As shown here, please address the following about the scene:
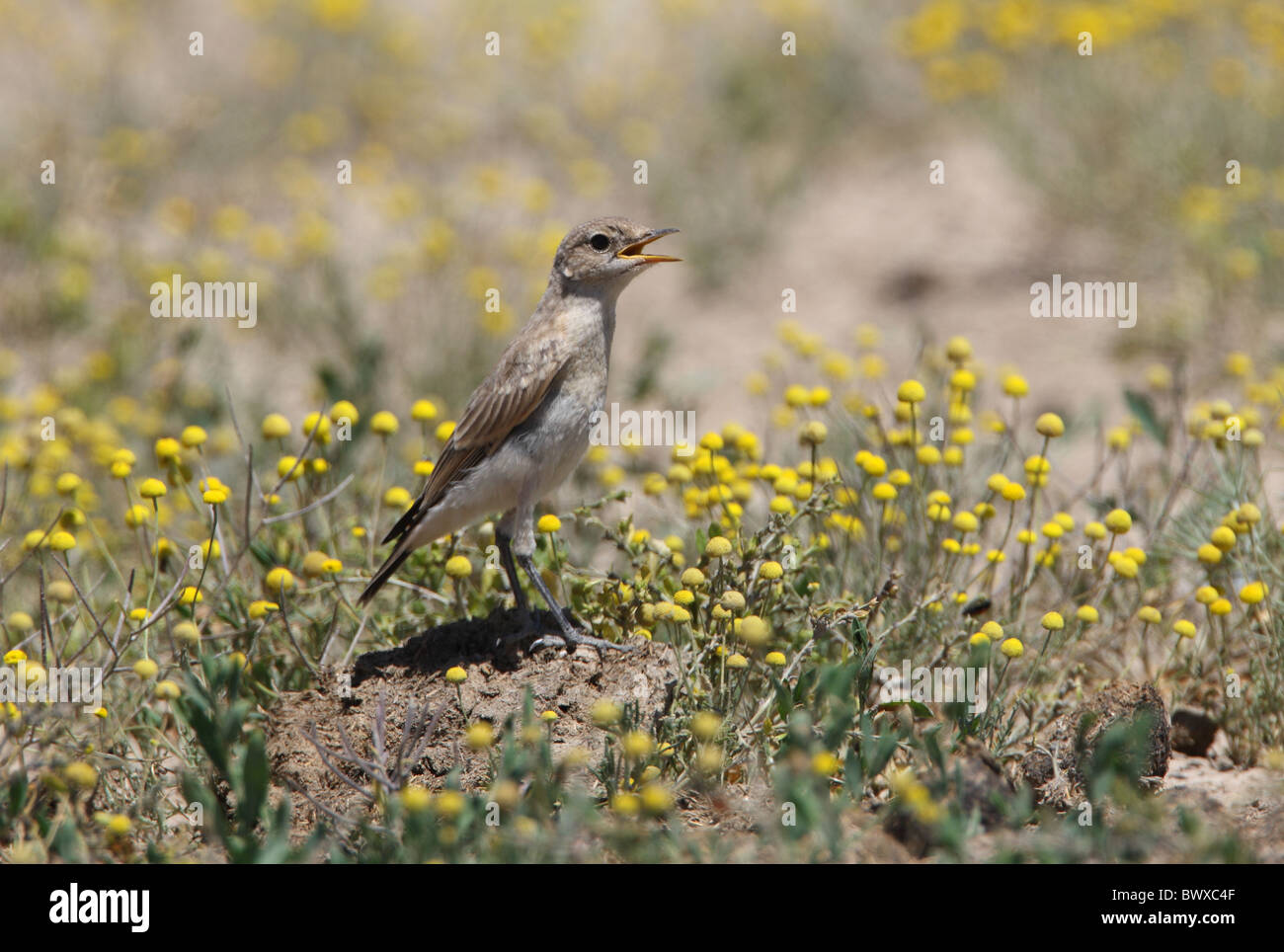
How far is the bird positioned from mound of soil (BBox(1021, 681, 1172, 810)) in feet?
5.32

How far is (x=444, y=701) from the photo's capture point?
4.35 m

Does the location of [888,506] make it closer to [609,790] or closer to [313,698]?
[609,790]

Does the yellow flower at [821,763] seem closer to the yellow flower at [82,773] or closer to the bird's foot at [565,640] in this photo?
the bird's foot at [565,640]

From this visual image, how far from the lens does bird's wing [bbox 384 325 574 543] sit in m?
4.85

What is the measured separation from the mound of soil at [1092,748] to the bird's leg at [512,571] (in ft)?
6.21

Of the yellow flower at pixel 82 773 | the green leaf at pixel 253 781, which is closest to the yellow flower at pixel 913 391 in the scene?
the green leaf at pixel 253 781

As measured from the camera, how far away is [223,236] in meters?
9.54

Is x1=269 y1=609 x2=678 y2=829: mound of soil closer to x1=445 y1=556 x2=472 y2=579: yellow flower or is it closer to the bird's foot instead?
the bird's foot

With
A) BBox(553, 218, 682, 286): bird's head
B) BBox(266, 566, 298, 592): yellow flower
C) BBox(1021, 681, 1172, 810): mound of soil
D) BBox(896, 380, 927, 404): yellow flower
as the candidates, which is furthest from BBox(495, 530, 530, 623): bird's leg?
BBox(1021, 681, 1172, 810): mound of soil

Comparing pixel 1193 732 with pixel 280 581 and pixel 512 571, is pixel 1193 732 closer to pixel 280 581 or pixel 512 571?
pixel 512 571

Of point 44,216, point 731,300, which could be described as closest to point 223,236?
point 44,216

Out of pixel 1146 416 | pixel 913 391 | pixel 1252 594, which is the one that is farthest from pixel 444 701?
pixel 1146 416

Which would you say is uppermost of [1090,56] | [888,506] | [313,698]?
[1090,56]

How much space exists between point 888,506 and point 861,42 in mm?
8528
